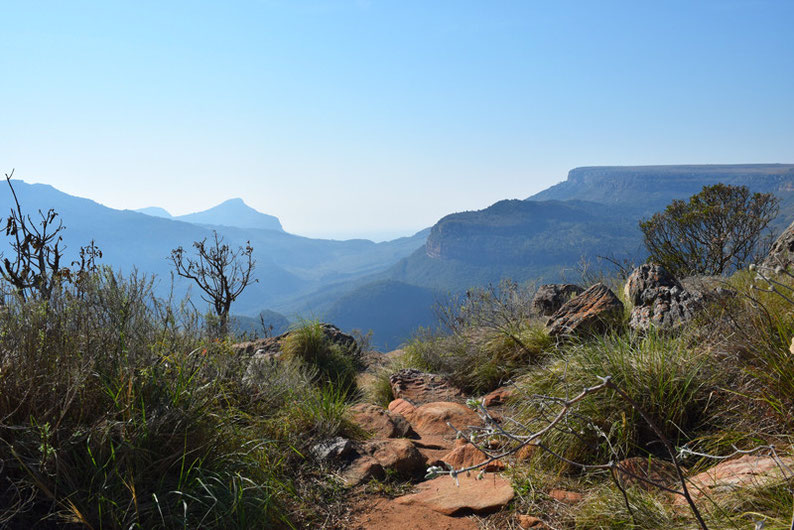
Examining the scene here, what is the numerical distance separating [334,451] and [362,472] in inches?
12.9

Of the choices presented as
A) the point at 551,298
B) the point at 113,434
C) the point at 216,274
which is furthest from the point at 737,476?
the point at 216,274

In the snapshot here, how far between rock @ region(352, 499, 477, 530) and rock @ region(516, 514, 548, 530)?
30 cm

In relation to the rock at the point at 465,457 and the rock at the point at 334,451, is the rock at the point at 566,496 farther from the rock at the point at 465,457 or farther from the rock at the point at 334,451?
the rock at the point at 334,451

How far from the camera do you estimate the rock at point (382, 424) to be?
508 cm

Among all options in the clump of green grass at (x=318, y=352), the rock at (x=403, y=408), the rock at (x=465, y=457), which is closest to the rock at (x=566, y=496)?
the rock at (x=465, y=457)

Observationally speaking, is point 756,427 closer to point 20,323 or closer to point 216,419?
point 216,419

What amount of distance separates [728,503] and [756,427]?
3.04ft

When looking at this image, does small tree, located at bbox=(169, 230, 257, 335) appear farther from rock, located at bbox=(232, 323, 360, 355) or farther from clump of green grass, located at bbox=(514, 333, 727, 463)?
clump of green grass, located at bbox=(514, 333, 727, 463)

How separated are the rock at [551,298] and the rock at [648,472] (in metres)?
4.96

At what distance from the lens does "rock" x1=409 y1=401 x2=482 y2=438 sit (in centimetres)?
548

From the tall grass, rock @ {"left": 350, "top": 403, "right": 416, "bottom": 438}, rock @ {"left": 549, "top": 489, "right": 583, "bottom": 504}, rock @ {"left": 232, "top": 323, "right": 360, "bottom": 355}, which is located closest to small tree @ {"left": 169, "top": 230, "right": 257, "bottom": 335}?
rock @ {"left": 232, "top": 323, "right": 360, "bottom": 355}

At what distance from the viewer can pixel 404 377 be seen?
7.53 meters

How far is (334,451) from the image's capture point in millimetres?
4223

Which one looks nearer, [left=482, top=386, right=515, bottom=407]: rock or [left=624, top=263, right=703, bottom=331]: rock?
[left=624, top=263, right=703, bottom=331]: rock
